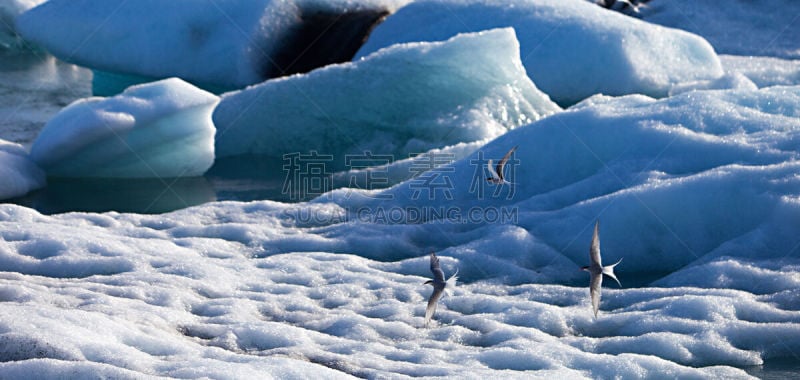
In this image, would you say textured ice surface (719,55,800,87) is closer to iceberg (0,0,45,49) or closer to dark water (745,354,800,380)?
dark water (745,354,800,380)

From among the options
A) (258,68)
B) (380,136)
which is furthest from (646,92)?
(258,68)

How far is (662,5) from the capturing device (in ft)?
61.1

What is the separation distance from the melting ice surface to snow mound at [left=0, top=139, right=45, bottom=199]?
6.17 feet

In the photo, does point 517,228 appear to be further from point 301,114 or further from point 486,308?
point 301,114

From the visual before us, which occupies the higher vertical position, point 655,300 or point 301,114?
point 301,114

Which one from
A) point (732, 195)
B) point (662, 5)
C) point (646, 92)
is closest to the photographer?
point (732, 195)

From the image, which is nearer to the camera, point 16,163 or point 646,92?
point 16,163

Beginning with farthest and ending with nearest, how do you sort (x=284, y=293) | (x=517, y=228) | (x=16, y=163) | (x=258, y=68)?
(x=258, y=68)
(x=16, y=163)
(x=517, y=228)
(x=284, y=293)

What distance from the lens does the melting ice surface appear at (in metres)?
4.69

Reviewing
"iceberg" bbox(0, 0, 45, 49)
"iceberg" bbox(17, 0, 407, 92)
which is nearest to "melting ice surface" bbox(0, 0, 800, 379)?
"iceberg" bbox(17, 0, 407, 92)

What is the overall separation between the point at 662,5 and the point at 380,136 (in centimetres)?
1014

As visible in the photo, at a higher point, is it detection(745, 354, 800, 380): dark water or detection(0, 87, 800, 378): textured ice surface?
detection(0, 87, 800, 378): textured ice surface

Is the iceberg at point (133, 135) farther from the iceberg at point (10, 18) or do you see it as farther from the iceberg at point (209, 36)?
the iceberg at point (10, 18)

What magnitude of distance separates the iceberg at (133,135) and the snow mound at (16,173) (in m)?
0.13
